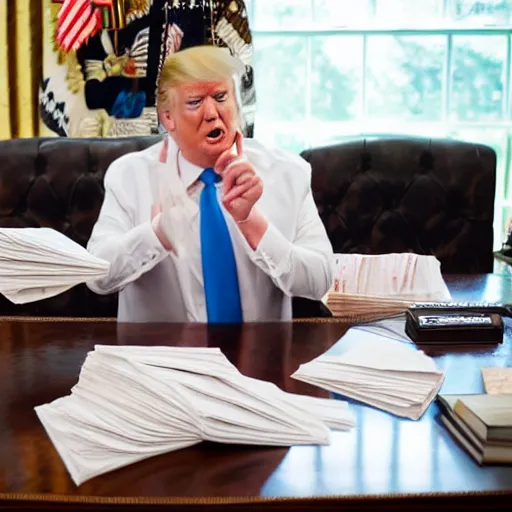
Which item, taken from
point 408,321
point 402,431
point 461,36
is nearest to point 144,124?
point 461,36

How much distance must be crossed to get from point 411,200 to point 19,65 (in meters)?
1.39

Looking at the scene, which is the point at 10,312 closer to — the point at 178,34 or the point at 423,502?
the point at 178,34

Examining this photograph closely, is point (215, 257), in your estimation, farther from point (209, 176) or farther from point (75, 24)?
point (75, 24)

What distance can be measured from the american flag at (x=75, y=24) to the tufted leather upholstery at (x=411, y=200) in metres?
0.97

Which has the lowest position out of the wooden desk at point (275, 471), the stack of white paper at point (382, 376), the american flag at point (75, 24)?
the wooden desk at point (275, 471)

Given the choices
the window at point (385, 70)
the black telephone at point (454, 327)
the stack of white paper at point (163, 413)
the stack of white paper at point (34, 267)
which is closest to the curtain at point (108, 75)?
the window at point (385, 70)

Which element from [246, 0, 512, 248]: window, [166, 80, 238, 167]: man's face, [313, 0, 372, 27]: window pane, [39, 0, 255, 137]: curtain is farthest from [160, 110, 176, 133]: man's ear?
[313, 0, 372, 27]: window pane

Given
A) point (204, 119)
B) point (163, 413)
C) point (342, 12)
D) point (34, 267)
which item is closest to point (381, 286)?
point (204, 119)

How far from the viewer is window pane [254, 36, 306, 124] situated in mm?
2822

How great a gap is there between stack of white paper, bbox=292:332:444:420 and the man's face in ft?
1.50

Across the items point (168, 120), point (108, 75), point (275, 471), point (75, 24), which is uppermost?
point (75, 24)

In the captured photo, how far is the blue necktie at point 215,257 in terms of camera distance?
4.75ft

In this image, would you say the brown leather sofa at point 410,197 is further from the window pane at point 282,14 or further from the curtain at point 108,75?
the window pane at point 282,14

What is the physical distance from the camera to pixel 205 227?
1446 mm
